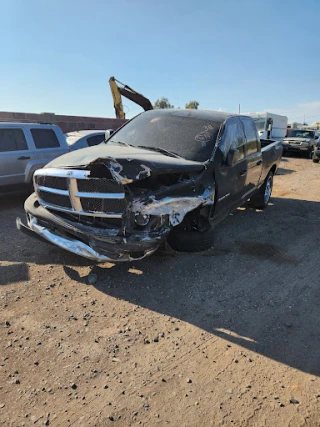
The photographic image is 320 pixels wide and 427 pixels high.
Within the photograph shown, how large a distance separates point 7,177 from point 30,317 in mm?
4573

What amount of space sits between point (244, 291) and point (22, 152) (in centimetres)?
570

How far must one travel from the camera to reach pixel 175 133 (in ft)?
15.9

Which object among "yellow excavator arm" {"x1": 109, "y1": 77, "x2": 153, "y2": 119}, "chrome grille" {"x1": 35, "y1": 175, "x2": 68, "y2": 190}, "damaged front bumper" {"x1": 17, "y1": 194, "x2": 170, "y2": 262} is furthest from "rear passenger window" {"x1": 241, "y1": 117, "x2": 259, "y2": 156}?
"yellow excavator arm" {"x1": 109, "y1": 77, "x2": 153, "y2": 119}

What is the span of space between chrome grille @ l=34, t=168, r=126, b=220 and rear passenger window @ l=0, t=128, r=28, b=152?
372 cm

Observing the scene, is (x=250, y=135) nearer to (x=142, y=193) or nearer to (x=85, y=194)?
(x=142, y=193)

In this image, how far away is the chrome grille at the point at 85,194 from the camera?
3525mm

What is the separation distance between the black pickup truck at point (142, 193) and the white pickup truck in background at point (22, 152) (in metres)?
2.93

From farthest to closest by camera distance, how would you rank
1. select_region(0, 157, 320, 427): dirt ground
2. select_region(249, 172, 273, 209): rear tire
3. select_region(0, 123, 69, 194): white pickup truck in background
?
select_region(249, 172, 273, 209): rear tire → select_region(0, 123, 69, 194): white pickup truck in background → select_region(0, 157, 320, 427): dirt ground

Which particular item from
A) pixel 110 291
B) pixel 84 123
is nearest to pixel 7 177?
pixel 110 291

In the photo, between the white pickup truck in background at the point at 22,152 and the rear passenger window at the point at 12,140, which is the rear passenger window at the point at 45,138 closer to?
the white pickup truck in background at the point at 22,152

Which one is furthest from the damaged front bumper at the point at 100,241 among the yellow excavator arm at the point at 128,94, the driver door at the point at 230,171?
the yellow excavator arm at the point at 128,94

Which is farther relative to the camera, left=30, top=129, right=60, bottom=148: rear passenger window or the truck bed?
left=30, top=129, right=60, bottom=148: rear passenger window

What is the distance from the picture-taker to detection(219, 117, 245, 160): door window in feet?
15.5

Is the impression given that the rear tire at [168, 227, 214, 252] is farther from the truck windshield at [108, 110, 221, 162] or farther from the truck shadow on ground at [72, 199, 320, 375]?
the truck windshield at [108, 110, 221, 162]
